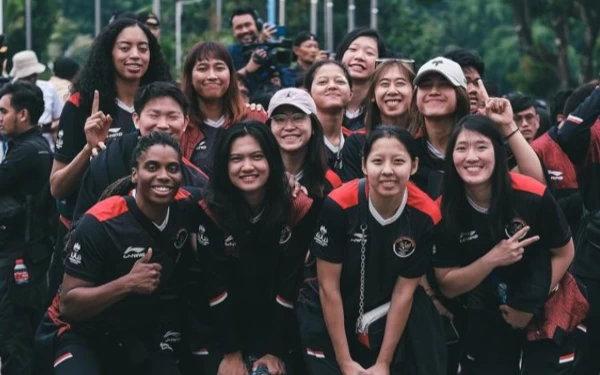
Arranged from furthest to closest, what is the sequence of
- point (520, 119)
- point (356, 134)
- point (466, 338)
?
point (520, 119) → point (356, 134) → point (466, 338)

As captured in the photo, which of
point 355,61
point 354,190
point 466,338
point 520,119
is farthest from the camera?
point 520,119

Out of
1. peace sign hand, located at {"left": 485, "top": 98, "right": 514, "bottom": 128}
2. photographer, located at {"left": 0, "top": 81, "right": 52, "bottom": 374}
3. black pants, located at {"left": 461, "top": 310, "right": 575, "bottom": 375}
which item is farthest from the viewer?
photographer, located at {"left": 0, "top": 81, "right": 52, "bottom": 374}

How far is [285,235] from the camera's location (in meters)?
7.55

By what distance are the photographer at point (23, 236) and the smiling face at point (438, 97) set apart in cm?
348

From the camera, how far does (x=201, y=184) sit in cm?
789

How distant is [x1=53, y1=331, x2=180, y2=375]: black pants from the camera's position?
723 cm

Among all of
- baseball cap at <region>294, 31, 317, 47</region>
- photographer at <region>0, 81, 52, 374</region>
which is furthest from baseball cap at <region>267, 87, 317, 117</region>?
baseball cap at <region>294, 31, 317, 47</region>

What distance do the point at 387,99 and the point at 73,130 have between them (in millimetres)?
2025

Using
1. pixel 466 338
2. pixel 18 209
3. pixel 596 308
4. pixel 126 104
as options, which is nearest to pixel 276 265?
pixel 466 338

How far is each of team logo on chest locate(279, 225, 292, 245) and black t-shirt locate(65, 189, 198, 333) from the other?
0.54 meters

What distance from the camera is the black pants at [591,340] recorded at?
28.2 ft

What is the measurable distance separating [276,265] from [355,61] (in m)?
2.45

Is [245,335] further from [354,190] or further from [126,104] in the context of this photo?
[126,104]

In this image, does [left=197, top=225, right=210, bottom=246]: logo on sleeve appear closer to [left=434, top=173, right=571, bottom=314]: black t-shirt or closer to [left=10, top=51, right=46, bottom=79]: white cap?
[left=434, top=173, right=571, bottom=314]: black t-shirt
